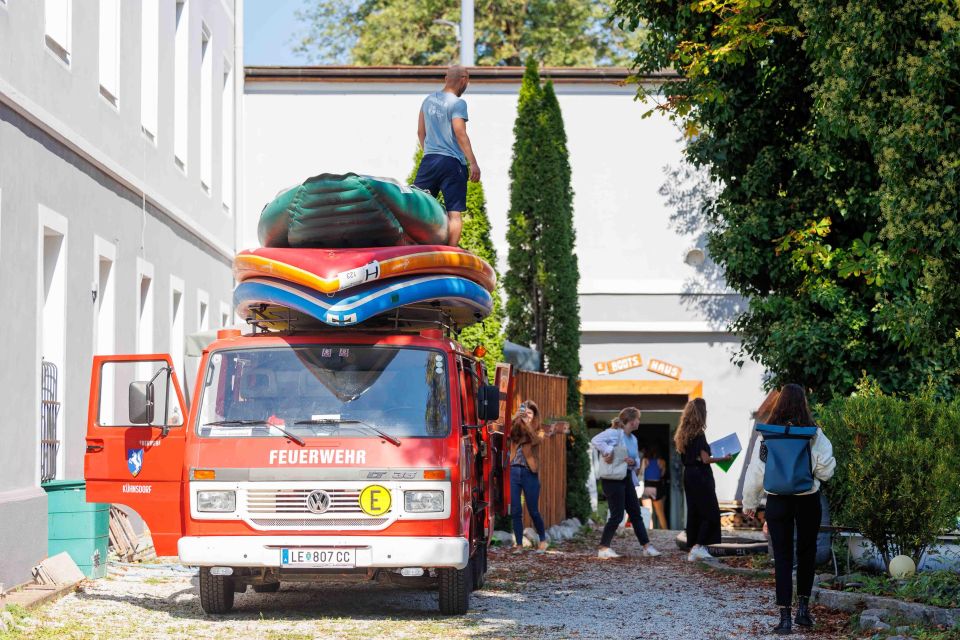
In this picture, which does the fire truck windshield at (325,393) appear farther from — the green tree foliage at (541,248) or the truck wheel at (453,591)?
the green tree foliage at (541,248)

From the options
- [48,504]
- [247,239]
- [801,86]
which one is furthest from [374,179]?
[247,239]

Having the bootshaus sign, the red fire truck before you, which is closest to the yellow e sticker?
the red fire truck

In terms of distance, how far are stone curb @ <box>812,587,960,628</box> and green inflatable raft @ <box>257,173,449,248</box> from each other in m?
4.54

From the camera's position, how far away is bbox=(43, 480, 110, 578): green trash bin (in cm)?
1333

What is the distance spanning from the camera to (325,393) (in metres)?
10.9

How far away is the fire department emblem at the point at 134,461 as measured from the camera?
11.3 metres

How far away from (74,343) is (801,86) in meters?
9.05

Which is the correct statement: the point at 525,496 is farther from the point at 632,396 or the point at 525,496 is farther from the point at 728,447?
the point at 632,396

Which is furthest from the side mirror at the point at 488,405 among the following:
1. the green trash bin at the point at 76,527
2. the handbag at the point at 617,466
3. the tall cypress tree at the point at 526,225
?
the tall cypress tree at the point at 526,225

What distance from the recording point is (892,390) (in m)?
16.7

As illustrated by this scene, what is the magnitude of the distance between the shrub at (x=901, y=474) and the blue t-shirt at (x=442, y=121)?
4481 millimetres

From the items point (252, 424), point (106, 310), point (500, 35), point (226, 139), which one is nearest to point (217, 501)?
point (252, 424)

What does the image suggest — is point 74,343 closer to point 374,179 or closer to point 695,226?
point 374,179

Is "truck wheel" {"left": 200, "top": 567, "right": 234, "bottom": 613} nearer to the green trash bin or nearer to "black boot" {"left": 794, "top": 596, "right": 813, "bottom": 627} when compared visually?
the green trash bin
